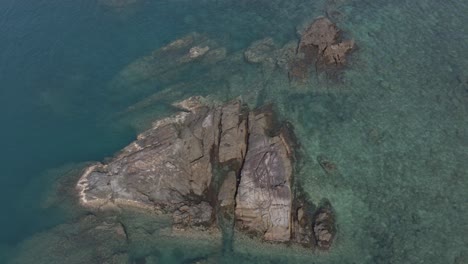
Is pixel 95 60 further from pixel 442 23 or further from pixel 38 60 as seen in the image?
pixel 442 23

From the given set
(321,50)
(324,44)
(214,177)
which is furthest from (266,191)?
(324,44)

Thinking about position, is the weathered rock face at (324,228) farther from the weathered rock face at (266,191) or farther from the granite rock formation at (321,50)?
the granite rock formation at (321,50)

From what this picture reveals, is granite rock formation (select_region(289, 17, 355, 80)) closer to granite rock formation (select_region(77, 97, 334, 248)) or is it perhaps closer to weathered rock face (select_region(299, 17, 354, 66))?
weathered rock face (select_region(299, 17, 354, 66))

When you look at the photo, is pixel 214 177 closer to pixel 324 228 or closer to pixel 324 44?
pixel 324 228

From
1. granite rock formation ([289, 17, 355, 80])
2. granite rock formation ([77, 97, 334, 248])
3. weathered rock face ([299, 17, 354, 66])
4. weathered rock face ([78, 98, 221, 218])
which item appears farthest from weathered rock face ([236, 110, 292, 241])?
weathered rock face ([299, 17, 354, 66])

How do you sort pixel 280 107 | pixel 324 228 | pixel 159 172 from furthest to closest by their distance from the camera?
pixel 280 107
pixel 159 172
pixel 324 228

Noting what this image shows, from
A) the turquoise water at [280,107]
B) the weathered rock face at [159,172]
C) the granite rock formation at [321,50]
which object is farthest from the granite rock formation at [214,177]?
the granite rock formation at [321,50]

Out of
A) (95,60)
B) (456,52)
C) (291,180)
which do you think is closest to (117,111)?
(95,60)
